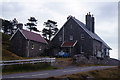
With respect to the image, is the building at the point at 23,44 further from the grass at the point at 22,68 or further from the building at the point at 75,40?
the grass at the point at 22,68

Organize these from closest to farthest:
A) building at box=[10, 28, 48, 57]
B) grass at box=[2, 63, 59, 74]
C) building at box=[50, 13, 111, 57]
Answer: grass at box=[2, 63, 59, 74]
building at box=[10, 28, 48, 57]
building at box=[50, 13, 111, 57]

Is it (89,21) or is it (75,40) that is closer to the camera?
(75,40)

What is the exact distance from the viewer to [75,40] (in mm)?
47906

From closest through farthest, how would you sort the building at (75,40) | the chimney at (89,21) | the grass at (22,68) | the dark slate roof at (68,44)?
the grass at (22,68)
the dark slate roof at (68,44)
the building at (75,40)
the chimney at (89,21)

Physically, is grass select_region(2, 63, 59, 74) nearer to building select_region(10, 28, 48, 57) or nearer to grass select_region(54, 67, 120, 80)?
grass select_region(54, 67, 120, 80)

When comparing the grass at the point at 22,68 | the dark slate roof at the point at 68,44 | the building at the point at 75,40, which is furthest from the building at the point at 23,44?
the grass at the point at 22,68

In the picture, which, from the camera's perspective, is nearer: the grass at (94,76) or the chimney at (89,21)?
the grass at (94,76)

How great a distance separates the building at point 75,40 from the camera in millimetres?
45781

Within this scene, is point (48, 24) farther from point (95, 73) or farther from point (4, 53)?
point (95, 73)

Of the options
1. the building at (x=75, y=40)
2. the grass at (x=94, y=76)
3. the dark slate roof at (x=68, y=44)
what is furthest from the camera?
the building at (x=75, y=40)

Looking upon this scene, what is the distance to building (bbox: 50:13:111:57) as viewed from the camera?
150ft

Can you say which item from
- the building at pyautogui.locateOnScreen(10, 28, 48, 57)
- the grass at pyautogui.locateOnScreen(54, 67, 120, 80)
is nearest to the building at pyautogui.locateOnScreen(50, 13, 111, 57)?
the building at pyautogui.locateOnScreen(10, 28, 48, 57)

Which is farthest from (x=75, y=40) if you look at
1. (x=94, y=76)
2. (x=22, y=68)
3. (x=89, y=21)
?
(x=94, y=76)

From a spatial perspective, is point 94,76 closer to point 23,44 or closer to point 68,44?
point 68,44
